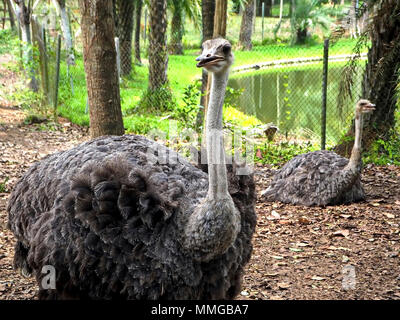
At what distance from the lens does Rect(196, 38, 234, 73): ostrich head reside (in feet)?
9.17

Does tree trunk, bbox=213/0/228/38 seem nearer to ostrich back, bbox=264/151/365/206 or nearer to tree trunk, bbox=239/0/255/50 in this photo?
ostrich back, bbox=264/151/365/206

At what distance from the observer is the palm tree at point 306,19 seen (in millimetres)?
32312

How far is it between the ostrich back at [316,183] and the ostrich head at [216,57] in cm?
360

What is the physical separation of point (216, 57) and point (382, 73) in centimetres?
524

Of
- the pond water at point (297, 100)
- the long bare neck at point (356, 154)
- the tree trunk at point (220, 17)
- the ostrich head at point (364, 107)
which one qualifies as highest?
the tree trunk at point (220, 17)

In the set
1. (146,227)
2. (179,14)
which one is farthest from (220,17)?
(179,14)

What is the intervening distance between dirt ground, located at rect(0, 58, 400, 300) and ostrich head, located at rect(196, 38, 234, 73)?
78.9 inches

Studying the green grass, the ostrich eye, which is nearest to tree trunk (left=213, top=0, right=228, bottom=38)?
the green grass

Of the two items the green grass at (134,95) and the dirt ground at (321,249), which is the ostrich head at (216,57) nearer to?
the dirt ground at (321,249)

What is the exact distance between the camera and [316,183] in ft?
20.9

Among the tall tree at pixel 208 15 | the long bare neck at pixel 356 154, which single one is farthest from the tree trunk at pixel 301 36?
the long bare neck at pixel 356 154

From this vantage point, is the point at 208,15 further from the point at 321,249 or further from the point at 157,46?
the point at 321,249

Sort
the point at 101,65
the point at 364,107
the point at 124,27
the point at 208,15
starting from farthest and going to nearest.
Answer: the point at 124,27 → the point at 208,15 → the point at 364,107 → the point at 101,65

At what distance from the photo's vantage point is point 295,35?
3106 centimetres
